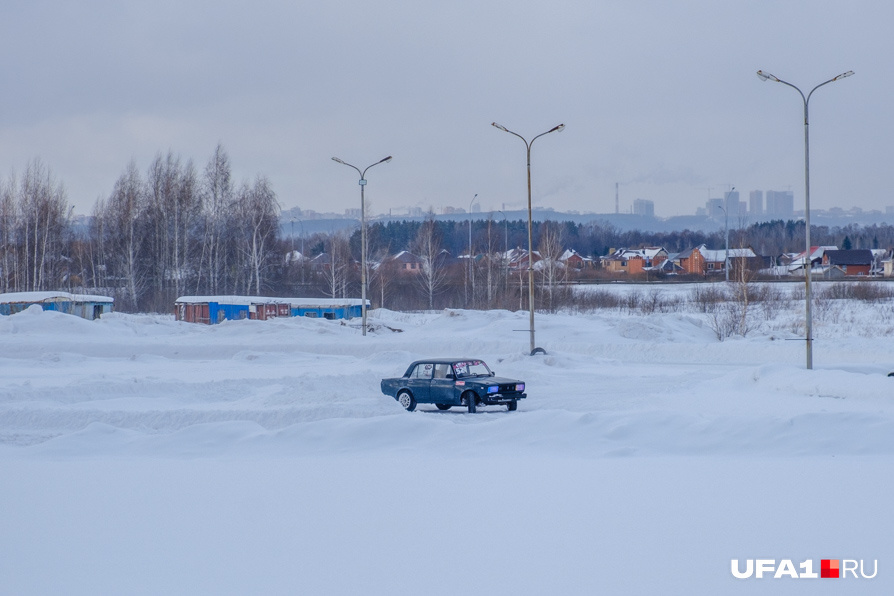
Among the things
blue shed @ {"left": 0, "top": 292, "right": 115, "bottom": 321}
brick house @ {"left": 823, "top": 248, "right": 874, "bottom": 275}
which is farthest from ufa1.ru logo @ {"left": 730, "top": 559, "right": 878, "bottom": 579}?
brick house @ {"left": 823, "top": 248, "right": 874, "bottom": 275}

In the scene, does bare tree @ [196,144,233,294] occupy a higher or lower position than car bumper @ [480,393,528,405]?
higher

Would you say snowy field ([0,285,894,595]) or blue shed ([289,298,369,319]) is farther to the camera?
blue shed ([289,298,369,319])

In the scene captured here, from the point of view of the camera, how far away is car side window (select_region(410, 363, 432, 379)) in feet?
67.4

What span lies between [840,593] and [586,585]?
6.70 feet

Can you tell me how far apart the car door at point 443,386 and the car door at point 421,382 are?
14 centimetres

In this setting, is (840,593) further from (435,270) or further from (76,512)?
(435,270)

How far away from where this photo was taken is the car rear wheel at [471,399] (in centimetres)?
1961

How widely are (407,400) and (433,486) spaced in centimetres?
1036

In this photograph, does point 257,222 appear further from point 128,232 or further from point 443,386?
point 443,386

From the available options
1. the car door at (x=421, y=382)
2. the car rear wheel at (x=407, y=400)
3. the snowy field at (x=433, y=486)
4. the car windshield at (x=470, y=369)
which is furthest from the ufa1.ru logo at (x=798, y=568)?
the car rear wheel at (x=407, y=400)

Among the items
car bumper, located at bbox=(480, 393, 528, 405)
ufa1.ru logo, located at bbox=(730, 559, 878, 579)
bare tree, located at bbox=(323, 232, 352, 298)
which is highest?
bare tree, located at bbox=(323, 232, 352, 298)

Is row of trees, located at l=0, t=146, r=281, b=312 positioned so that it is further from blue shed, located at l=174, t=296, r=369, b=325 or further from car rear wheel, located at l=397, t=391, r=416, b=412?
car rear wheel, located at l=397, t=391, r=416, b=412

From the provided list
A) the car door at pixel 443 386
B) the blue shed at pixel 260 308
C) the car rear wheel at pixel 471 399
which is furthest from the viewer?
the blue shed at pixel 260 308

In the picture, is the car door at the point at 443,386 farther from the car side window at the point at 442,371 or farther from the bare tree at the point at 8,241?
the bare tree at the point at 8,241
